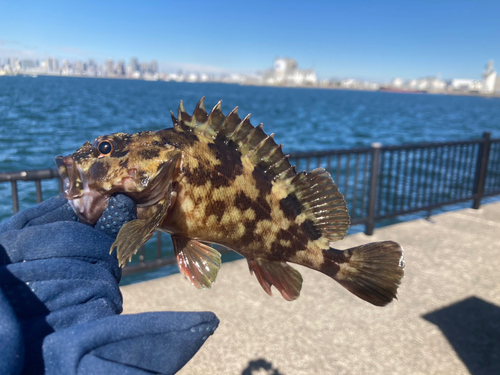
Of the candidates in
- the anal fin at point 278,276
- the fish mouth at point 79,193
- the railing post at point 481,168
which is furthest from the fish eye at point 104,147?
the railing post at point 481,168

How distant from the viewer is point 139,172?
1629mm

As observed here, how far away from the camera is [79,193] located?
1.62 metres

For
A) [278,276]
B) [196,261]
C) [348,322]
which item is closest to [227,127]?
[196,261]

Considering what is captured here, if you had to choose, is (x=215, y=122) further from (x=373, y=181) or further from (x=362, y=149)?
(x=373, y=181)

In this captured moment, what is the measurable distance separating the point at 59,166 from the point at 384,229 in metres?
6.81

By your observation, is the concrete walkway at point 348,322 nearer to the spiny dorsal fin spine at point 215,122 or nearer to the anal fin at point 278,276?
the anal fin at point 278,276

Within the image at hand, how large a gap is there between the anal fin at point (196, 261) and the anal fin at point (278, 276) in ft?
0.74

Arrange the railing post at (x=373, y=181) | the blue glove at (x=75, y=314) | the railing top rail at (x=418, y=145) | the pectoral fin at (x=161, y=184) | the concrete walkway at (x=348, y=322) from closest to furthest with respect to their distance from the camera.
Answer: the blue glove at (x=75, y=314) → the pectoral fin at (x=161, y=184) → the concrete walkway at (x=348, y=322) → the railing post at (x=373, y=181) → the railing top rail at (x=418, y=145)

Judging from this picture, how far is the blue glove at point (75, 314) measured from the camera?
1119mm

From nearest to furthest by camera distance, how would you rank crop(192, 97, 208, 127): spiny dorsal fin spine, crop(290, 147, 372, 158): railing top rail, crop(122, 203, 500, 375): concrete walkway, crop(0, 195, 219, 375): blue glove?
crop(0, 195, 219, 375): blue glove, crop(192, 97, 208, 127): spiny dorsal fin spine, crop(122, 203, 500, 375): concrete walkway, crop(290, 147, 372, 158): railing top rail

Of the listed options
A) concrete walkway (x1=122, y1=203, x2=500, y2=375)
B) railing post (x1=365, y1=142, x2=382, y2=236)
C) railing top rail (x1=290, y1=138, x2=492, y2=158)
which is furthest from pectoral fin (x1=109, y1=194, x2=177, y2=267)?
railing post (x1=365, y1=142, x2=382, y2=236)

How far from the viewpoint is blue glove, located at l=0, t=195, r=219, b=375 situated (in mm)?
1119

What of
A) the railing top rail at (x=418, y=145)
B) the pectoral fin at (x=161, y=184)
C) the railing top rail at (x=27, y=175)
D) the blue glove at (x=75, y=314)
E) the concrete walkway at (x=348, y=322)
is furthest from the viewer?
the railing top rail at (x=418, y=145)

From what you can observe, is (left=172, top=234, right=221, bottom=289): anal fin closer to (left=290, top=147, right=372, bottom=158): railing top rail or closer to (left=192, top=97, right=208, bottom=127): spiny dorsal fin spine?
(left=192, top=97, right=208, bottom=127): spiny dorsal fin spine
